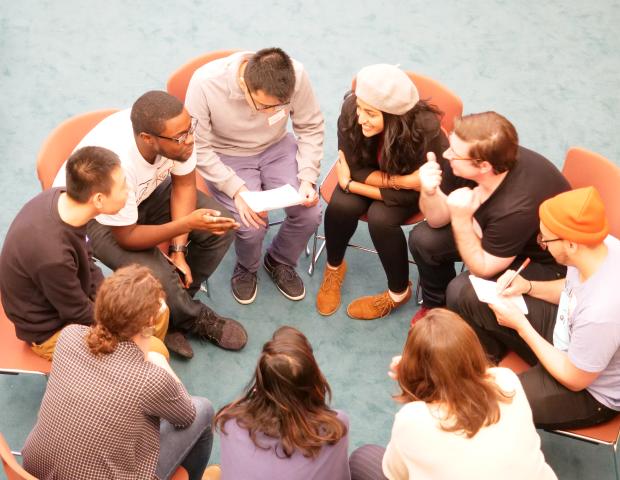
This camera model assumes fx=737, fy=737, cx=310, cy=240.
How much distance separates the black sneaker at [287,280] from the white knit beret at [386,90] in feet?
3.61

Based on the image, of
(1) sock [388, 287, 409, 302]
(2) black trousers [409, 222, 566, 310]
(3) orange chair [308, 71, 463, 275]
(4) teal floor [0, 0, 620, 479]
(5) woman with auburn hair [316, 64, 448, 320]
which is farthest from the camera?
(4) teal floor [0, 0, 620, 479]

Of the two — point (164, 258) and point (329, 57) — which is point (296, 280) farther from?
point (329, 57)

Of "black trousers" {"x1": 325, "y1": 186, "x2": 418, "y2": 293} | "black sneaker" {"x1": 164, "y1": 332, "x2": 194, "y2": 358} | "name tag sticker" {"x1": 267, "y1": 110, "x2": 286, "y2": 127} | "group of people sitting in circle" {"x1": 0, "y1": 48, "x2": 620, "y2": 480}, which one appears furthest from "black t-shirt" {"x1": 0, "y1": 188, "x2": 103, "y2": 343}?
"black trousers" {"x1": 325, "y1": 186, "x2": 418, "y2": 293}

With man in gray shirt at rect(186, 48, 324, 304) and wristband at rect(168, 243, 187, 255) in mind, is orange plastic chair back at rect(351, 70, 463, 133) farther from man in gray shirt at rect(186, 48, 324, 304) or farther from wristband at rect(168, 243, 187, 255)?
wristband at rect(168, 243, 187, 255)

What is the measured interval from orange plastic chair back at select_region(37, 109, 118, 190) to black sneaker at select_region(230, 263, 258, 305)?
3.58 feet

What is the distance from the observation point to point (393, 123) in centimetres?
348

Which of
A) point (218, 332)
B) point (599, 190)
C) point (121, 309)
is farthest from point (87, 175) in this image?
point (599, 190)

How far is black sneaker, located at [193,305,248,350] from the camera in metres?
3.72

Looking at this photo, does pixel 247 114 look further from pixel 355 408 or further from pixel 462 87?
pixel 462 87

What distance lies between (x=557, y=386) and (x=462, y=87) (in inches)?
118

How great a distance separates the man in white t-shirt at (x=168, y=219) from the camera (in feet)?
10.5

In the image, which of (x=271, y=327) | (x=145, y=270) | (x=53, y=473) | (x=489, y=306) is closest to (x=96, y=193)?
(x=145, y=270)

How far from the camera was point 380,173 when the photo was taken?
3717 mm

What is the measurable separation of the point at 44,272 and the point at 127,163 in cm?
71
